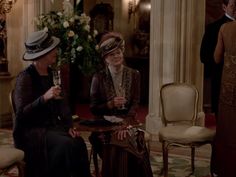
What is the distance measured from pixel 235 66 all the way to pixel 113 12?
22.8 ft

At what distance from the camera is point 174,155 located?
18.7 feet

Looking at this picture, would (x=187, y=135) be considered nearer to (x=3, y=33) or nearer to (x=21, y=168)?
(x=21, y=168)

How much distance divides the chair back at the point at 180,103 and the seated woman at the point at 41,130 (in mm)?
1236

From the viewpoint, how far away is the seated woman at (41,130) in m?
3.74

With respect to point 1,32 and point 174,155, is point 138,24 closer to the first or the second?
point 1,32

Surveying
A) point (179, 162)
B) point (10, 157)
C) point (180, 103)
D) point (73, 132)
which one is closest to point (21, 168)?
point (10, 157)

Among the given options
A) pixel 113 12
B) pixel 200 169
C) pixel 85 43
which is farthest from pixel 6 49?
pixel 200 169

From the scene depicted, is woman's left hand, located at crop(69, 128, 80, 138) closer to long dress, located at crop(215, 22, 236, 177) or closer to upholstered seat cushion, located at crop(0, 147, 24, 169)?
upholstered seat cushion, located at crop(0, 147, 24, 169)

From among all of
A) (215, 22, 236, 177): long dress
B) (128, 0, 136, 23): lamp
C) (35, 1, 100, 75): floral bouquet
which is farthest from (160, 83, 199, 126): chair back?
(128, 0, 136, 23): lamp

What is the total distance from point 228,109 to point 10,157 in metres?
1.74

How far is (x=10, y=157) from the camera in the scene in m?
3.60

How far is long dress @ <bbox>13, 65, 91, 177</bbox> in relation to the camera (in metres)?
3.73

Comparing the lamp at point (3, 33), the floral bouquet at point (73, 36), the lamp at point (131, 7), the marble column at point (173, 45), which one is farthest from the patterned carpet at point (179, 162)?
the lamp at point (131, 7)

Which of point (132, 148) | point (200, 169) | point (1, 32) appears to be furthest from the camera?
point (1, 32)
